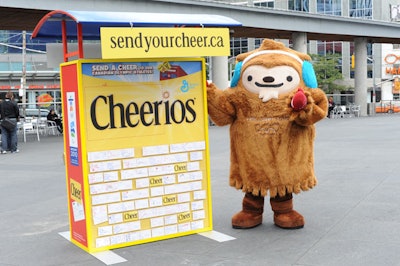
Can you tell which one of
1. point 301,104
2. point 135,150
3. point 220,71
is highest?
point 220,71

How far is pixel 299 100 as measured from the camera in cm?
561

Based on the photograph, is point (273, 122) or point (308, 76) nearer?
point (273, 122)

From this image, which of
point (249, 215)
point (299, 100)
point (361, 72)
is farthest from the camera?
point (361, 72)

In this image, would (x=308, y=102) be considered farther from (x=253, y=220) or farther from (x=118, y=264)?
(x=118, y=264)

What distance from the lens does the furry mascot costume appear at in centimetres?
596

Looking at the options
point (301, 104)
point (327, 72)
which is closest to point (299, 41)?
point (301, 104)

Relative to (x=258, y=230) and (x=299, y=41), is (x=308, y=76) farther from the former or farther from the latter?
(x=299, y=41)

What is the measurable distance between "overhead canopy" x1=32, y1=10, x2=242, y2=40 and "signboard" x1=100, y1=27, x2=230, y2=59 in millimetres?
165

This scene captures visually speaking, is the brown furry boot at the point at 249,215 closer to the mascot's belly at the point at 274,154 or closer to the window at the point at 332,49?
the mascot's belly at the point at 274,154

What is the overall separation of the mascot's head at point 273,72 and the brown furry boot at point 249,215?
1.20 metres

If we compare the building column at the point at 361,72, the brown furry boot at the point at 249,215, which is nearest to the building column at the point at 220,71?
the building column at the point at 361,72

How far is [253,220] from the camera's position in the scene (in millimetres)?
6383

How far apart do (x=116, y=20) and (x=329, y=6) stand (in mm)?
60475

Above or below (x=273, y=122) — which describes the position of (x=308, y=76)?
above
